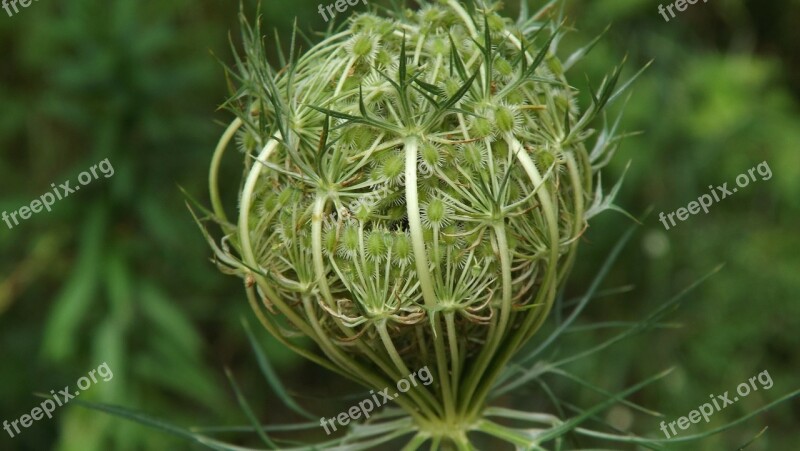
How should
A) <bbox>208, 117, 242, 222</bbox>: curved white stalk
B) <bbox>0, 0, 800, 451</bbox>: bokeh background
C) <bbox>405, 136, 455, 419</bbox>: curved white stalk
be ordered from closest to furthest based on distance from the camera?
<bbox>405, 136, 455, 419</bbox>: curved white stalk → <bbox>208, 117, 242, 222</bbox>: curved white stalk → <bbox>0, 0, 800, 451</bbox>: bokeh background

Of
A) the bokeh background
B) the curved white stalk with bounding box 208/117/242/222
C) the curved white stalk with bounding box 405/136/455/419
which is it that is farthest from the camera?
the bokeh background

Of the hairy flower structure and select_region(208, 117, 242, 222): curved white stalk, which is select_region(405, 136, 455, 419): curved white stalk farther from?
select_region(208, 117, 242, 222): curved white stalk

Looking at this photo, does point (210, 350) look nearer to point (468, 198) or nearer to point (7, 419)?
point (7, 419)

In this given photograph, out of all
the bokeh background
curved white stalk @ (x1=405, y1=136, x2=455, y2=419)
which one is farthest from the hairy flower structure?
the bokeh background

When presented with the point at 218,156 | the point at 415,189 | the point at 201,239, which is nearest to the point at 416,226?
the point at 415,189

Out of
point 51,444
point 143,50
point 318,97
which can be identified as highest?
point 143,50

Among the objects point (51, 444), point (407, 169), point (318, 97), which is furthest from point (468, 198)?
point (51, 444)
